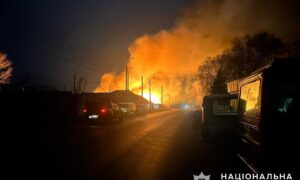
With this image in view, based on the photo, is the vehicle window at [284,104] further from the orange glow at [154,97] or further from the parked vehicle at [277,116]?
the orange glow at [154,97]

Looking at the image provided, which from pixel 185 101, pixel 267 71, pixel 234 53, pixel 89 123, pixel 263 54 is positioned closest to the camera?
pixel 267 71

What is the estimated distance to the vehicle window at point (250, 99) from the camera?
19.7 feet

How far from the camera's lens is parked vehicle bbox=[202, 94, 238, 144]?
32.8 ft

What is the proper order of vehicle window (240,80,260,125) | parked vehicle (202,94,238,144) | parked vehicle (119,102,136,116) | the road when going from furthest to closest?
parked vehicle (119,102,136,116) < parked vehicle (202,94,238,144) < the road < vehicle window (240,80,260,125)

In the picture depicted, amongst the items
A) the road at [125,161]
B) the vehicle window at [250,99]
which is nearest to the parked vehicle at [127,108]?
the road at [125,161]

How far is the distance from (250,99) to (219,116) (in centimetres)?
366

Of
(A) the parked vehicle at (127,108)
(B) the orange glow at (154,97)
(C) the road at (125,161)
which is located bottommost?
(C) the road at (125,161)

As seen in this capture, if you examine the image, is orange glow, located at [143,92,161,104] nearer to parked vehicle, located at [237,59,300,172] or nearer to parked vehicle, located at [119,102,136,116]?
parked vehicle, located at [119,102,136,116]

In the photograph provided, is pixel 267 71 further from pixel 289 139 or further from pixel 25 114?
pixel 25 114

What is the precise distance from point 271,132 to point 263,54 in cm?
5097

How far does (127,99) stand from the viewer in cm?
8069

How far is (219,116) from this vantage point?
34.0ft

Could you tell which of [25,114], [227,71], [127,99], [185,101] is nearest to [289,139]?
[25,114]

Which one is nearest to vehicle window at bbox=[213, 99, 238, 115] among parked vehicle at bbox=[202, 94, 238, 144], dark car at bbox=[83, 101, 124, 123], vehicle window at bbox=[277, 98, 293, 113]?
parked vehicle at bbox=[202, 94, 238, 144]
